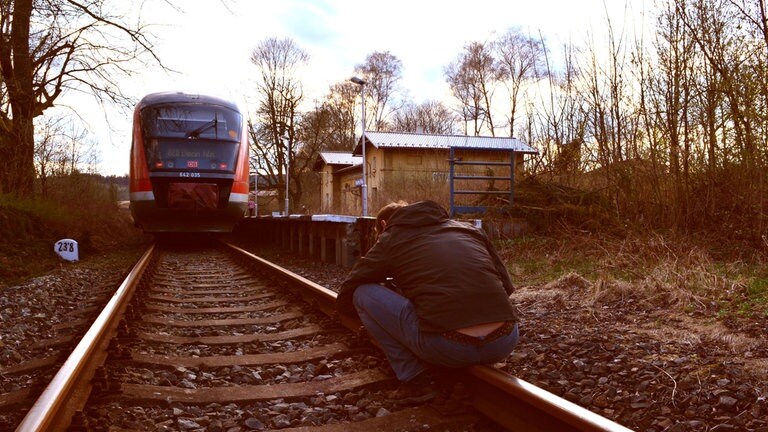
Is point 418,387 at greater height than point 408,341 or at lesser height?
lesser

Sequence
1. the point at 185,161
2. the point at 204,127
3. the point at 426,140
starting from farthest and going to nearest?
the point at 426,140, the point at 204,127, the point at 185,161

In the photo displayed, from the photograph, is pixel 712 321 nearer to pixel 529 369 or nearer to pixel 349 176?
pixel 529 369

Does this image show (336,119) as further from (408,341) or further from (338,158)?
(408,341)

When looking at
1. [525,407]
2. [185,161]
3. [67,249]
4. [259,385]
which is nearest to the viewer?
[525,407]

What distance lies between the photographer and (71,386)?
3.10 metres

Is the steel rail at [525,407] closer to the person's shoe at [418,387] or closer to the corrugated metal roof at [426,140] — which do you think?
the person's shoe at [418,387]

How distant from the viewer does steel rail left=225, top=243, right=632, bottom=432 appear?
2344 millimetres

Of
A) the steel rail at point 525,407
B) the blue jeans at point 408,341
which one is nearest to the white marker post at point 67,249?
the blue jeans at point 408,341

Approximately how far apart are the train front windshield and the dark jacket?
33.7 ft

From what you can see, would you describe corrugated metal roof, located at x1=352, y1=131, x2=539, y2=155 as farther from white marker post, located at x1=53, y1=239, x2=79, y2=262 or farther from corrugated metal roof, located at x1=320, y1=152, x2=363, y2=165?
white marker post, located at x1=53, y1=239, x2=79, y2=262

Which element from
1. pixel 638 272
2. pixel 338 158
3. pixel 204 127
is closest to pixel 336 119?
pixel 338 158

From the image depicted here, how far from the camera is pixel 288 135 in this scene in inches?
1772

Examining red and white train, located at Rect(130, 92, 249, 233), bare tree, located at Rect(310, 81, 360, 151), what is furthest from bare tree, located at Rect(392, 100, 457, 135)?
red and white train, located at Rect(130, 92, 249, 233)

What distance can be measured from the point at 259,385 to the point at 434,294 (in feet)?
3.98
